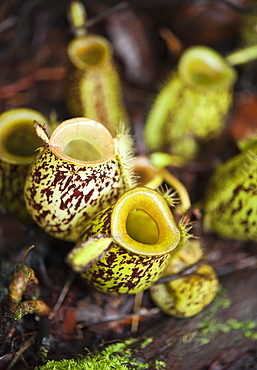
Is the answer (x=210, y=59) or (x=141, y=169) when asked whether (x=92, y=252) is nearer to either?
(x=141, y=169)

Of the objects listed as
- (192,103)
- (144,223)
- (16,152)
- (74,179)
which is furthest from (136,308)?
(192,103)

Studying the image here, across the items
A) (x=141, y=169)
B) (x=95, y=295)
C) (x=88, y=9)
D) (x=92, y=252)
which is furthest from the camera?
(x=88, y=9)

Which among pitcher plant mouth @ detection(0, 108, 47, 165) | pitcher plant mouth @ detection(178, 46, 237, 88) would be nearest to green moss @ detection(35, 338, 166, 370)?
pitcher plant mouth @ detection(0, 108, 47, 165)

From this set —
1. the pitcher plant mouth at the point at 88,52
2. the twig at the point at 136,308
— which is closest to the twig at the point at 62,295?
the twig at the point at 136,308

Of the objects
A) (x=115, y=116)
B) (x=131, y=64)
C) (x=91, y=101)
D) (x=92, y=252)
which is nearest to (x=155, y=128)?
(x=115, y=116)

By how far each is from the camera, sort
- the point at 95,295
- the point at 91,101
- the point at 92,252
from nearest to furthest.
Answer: the point at 92,252 < the point at 95,295 < the point at 91,101

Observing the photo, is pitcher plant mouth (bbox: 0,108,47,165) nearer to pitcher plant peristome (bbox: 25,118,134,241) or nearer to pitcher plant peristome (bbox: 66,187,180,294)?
pitcher plant peristome (bbox: 25,118,134,241)

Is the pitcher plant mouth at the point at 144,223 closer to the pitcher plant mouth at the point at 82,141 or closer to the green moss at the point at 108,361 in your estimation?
the pitcher plant mouth at the point at 82,141
